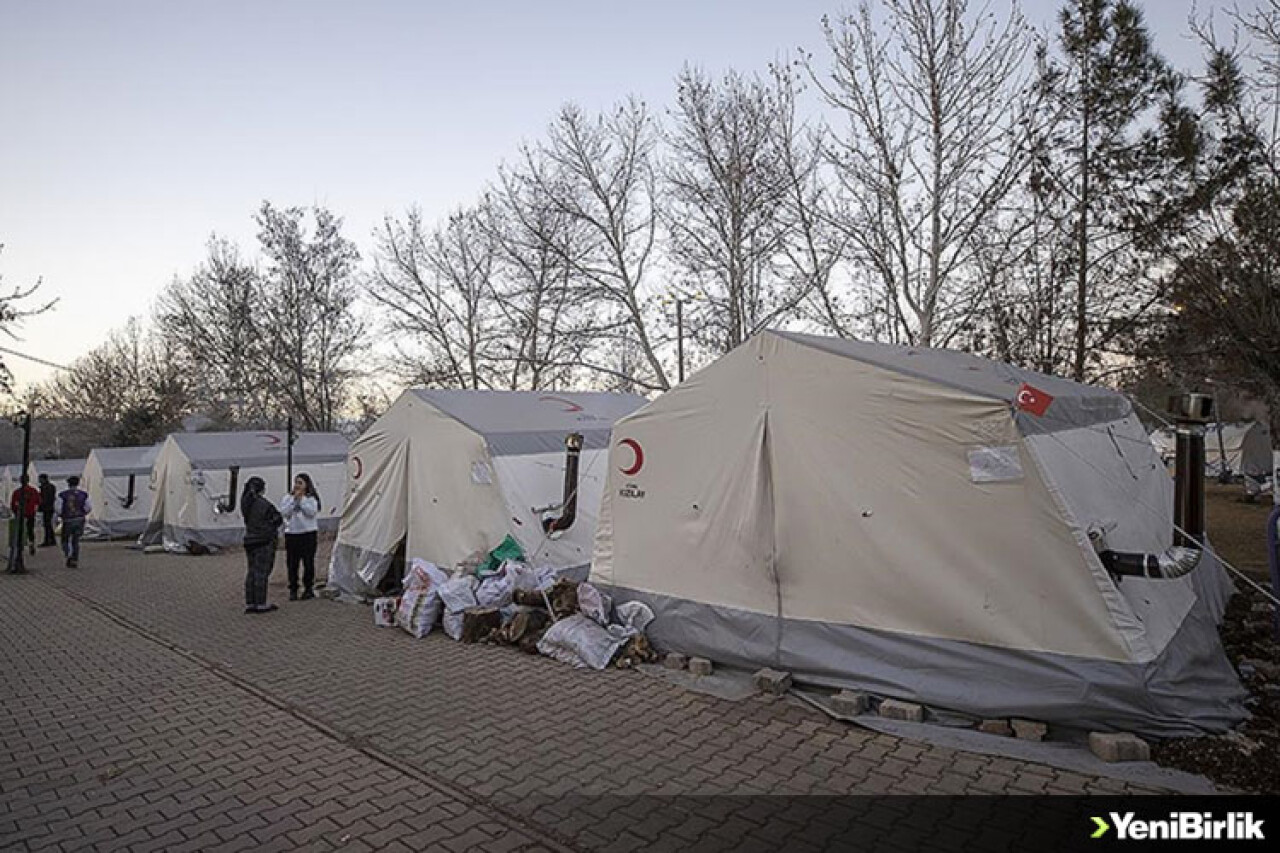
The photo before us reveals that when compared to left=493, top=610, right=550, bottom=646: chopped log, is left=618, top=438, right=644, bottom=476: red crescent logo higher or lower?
higher

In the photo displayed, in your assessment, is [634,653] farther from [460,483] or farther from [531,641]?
[460,483]

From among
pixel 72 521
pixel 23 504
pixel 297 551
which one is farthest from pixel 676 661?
pixel 23 504

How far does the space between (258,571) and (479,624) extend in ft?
12.0

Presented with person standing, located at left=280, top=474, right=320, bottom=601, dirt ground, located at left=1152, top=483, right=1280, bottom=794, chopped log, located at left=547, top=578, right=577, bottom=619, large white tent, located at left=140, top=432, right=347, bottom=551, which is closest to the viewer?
dirt ground, located at left=1152, top=483, right=1280, bottom=794

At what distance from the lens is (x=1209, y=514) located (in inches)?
782

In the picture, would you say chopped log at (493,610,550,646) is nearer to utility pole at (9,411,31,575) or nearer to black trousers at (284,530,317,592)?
black trousers at (284,530,317,592)

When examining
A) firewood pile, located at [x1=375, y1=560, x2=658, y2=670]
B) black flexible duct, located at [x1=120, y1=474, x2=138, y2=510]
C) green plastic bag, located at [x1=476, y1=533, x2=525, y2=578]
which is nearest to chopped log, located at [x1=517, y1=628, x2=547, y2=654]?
firewood pile, located at [x1=375, y1=560, x2=658, y2=670]

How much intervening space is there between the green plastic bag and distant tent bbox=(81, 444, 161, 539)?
55.9 feet

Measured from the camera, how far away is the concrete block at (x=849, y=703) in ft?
16.8

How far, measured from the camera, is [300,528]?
1005cm

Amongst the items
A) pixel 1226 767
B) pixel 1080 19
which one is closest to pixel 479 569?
pixel 1226 767

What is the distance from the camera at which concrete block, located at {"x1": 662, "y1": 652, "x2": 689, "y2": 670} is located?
640 cm

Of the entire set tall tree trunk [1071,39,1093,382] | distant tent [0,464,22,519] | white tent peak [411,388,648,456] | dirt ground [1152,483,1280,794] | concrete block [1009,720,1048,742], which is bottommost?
distant tent [0,464,22,519]

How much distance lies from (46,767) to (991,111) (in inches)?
515
